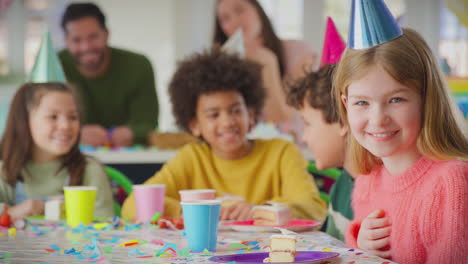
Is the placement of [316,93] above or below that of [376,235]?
above

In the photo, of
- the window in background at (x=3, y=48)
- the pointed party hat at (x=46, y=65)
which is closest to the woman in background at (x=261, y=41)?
the pointed party hat at (x=46, y=65)

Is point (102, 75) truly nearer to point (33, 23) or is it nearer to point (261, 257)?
point (33, 23)

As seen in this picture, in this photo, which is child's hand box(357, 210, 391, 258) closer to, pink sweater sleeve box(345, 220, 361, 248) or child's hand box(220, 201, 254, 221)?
pink sweater sleeve box(345, 220, 361, 248)

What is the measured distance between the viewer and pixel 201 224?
1080 millimetres

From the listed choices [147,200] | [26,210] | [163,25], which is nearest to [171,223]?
[147,200]

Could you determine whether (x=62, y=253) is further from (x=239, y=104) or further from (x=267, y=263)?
(x=239, y=104)

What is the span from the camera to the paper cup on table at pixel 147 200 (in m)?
1.53

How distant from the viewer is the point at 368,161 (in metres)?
1.27

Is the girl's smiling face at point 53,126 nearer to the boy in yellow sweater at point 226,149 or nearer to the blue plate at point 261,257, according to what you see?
the boy in yellow sweater at point 226,149

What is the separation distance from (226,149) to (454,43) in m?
4.43

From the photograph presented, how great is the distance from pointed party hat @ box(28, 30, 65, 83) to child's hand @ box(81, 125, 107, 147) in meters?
1.04

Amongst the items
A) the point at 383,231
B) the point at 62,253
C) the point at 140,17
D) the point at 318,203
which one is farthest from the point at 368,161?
the point at 140,17

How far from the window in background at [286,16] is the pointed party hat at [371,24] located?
4.56 m

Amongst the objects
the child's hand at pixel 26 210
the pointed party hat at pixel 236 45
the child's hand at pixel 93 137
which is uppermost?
the pointed party hat at pixel 236 45
